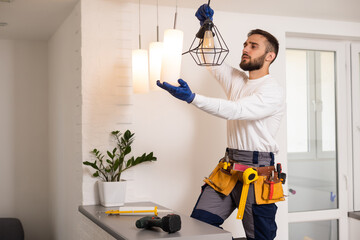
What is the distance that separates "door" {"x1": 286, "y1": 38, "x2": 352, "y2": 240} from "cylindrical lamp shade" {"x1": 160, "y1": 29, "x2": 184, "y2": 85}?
1.65 meters

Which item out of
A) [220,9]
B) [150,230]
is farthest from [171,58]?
[220,9]

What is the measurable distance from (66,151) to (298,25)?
203 cm

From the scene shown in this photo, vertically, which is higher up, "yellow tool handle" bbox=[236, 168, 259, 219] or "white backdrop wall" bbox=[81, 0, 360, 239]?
"white backdrop wall" bbox=[81, 0, 360, 239]

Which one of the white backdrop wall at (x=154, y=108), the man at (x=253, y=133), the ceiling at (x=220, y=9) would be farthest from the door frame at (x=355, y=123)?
the man at (x=253, y=133)

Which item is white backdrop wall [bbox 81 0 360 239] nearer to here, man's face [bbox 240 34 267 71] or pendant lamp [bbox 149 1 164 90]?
pendant lamp [bbox 149 1 164 90]

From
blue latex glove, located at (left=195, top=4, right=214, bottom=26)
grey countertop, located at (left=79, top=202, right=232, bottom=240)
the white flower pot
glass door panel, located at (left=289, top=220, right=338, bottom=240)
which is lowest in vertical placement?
glass door panel, located at (left=289, top=220, right=338, bottom=240)

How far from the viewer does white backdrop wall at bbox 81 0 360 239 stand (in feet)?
10.9

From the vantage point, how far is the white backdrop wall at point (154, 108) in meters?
3.34

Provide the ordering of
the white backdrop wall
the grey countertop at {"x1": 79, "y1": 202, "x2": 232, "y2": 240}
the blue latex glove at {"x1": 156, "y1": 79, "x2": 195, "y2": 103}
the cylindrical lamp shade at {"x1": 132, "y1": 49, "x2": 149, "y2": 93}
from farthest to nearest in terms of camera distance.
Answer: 1. the white backdrop wall
2. the cylindrical lamp shade at {"x1": 132, "y1": 49, "x2": 149, "y2": 93}
3. the blue latex glove at {"x1": 156, "y1": 79, "x2": 195, "y2": 103}
4. the grey countertop at {"x1": 79, "y1": 202, "x2": 232, "y2": 240}

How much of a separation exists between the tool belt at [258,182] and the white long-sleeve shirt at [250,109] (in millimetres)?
134

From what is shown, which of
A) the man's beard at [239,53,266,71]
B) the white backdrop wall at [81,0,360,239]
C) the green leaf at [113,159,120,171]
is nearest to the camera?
the man's beard at [239,53,266,71]

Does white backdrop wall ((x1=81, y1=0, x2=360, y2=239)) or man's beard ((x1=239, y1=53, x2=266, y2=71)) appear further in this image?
white backdrop wall ((x1=81, y1=0, x2=360, y2=239))

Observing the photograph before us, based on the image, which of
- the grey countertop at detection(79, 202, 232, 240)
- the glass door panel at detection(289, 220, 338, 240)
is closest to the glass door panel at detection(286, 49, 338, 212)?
the glass door panel at detection(289, 220, 338, 240)

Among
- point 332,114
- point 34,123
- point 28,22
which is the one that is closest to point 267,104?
point 332,114
